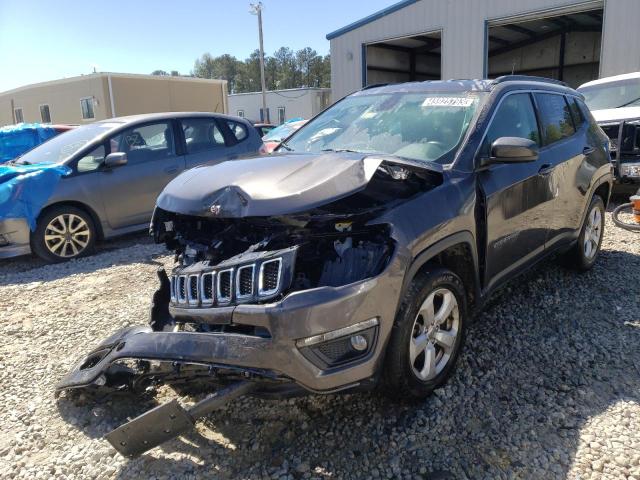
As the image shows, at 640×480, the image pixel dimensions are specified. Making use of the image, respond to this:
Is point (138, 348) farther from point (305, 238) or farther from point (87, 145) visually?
point (87, 145)

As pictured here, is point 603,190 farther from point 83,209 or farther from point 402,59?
point 402,59

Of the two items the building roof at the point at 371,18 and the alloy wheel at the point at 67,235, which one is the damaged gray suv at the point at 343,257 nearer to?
the alloy wheel at the point at 67,235

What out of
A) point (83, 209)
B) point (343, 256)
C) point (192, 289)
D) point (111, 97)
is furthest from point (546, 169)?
point (111, 97)

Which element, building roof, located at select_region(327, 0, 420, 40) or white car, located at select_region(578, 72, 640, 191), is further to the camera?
building roof, located at select_region(327, 0, 420, 40)

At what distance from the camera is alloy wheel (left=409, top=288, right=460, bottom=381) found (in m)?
2.72

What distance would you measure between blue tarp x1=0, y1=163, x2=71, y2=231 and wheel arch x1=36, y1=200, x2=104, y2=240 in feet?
0.40

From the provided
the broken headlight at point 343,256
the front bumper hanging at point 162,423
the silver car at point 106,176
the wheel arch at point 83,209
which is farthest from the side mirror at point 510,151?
the wheel arch at point 83,209

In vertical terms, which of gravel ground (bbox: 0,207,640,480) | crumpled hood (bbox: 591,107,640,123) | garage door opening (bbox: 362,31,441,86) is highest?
garage door opening (bbox: 362,31,441,86)

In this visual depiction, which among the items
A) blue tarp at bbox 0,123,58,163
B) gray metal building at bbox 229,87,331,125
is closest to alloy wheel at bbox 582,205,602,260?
blue tarp at bbox 0,123,58,163

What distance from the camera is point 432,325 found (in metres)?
2.81

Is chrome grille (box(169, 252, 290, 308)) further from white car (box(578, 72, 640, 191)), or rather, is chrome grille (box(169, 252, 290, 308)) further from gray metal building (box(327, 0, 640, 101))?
gray metal building (box(327, 0, 640, 101))

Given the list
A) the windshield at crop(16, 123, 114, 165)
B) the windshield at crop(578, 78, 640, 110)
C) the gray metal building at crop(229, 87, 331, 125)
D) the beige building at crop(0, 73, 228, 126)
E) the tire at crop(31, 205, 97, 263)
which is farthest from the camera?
the gray metal building at crop(229, 87, 331, 125)

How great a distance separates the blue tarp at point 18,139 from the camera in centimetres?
1007

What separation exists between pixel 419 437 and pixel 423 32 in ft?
56.9
